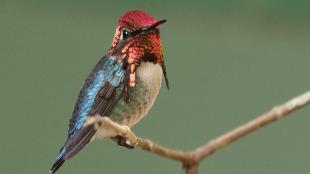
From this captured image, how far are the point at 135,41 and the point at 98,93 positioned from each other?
59 millimetres

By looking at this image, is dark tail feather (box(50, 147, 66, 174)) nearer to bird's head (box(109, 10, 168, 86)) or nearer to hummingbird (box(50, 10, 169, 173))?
hummingbird (box(50, 10, 169, 173))

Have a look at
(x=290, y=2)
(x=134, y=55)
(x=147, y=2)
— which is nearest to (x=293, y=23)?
(x=290, y=2)

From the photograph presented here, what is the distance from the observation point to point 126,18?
0.62 metres

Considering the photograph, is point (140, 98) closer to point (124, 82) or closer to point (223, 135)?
point (124, 82)

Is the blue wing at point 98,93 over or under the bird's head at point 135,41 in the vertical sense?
under

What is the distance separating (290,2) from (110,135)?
1.82m

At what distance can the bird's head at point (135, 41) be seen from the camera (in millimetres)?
607

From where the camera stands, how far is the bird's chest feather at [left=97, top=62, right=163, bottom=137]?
2.13 ft

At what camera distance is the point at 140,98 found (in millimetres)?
671

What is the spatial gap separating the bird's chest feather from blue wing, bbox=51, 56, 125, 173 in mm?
17

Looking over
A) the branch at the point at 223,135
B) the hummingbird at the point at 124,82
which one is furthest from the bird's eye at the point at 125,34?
the branch at the point at 223,135

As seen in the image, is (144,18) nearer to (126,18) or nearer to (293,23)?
(126,18)

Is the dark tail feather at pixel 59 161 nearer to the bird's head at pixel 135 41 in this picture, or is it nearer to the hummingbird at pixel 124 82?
the hummingbird at pixel 124 82

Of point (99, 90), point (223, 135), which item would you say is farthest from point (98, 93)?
point (223, 135)
